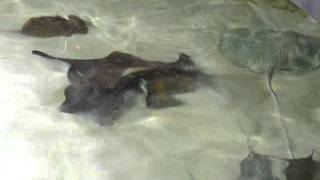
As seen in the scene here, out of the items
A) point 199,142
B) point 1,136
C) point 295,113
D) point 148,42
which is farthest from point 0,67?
point 295,113

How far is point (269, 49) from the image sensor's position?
4.41 metres

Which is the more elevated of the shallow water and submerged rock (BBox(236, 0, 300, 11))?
submerged rock (BBox(236, 0, 300, 11))

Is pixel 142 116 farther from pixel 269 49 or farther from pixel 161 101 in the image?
pixel 269 49

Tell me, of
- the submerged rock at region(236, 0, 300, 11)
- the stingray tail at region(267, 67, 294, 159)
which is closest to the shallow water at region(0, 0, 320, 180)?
the stingray tail at region(267, 67, 294, 159)

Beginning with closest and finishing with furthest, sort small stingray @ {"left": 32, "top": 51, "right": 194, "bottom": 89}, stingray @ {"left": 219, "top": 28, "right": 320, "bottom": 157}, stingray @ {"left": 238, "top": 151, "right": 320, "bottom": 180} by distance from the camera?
stingray @ {"left": 238, "top": 151, "right": 320, "bottom": 180} < small stingray @ {"left": 32, "top": 51, "right": 194, "bottom": 89} < stingray @ {"left": 219, "top": 28, "right": 320, "bottom": 157}

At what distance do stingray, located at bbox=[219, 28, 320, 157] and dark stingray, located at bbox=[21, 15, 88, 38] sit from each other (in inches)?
54.9

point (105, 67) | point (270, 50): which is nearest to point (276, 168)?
point (105, 67)

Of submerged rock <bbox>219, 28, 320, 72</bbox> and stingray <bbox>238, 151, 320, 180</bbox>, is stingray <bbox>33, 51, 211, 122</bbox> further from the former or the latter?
stingray <bbox>238, 151, 320, 180</bbox>

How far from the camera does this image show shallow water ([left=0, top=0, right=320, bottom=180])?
296cm

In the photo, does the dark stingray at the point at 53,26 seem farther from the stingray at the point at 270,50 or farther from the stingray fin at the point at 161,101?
the stingray at the point at 270,50

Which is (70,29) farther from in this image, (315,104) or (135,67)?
(315,104)

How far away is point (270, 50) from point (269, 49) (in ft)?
0.06

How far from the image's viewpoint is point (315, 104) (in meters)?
3.66

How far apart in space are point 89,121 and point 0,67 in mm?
1008
